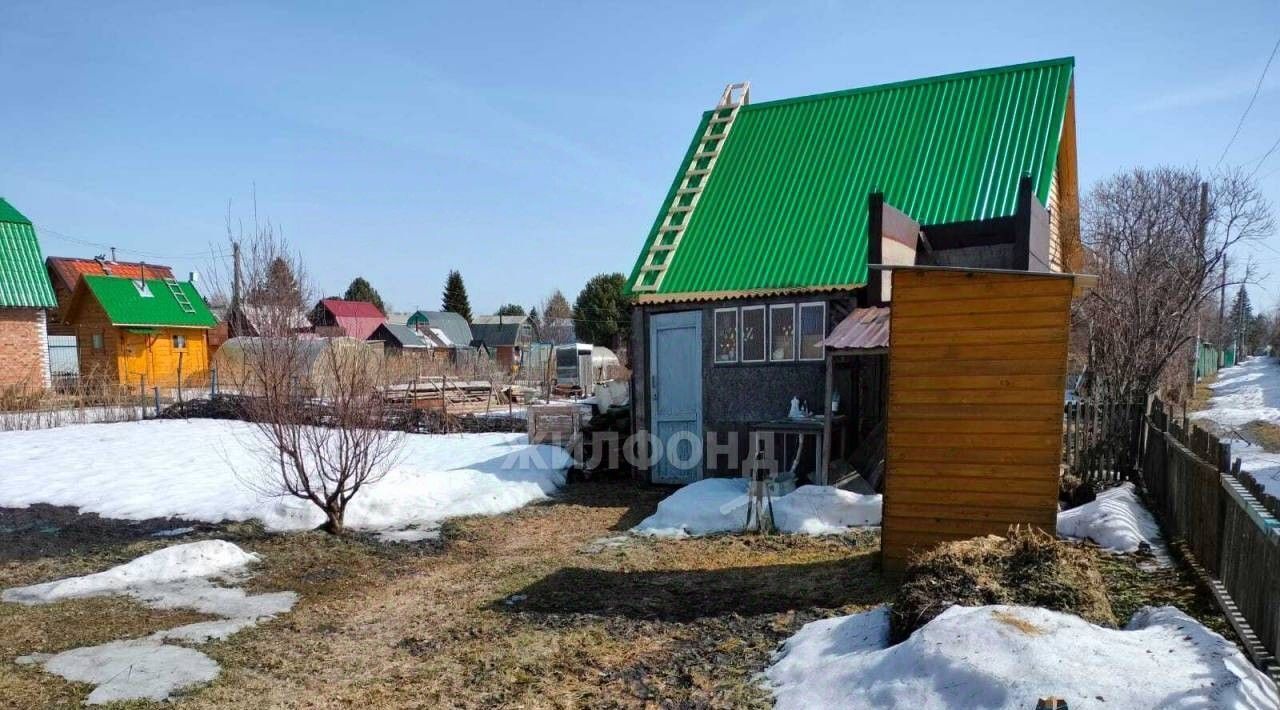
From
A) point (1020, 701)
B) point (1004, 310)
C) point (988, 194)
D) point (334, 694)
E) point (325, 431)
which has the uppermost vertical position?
point (988, 194)

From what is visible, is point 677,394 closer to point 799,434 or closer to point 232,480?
point 799,434

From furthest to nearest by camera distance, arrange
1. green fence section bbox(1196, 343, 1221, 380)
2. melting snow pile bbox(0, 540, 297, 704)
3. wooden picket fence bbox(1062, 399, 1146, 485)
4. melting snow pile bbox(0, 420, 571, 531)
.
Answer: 1. green fence section bbox(1196, 343, 1221, 380)
2. melting snow pile bbox(0, 420, 571, 531)
3. wooden picket fence bbox(1062, 399, 1146, 485)
4. melting snow pile bbox(0, 540, 297, 704)

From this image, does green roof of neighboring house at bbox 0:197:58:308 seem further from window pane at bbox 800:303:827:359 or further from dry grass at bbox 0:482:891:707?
window pane at bbox 800:303:827:359

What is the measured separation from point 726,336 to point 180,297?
32.2m

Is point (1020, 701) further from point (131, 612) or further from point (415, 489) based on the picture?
point (415, 489)

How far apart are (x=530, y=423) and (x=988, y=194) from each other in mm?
9079

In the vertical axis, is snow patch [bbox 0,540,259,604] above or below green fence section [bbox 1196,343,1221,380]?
below

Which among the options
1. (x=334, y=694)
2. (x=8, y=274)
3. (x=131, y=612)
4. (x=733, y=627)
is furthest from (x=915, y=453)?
(x=8, y=274)

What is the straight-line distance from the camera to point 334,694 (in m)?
4.53

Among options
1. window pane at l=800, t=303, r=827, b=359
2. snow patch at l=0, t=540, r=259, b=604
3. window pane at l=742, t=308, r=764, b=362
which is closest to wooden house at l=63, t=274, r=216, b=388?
snow patch at l=0, t=540, r=259, b=604

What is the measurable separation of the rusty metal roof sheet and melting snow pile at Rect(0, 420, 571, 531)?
5355mm

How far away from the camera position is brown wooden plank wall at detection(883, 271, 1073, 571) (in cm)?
553

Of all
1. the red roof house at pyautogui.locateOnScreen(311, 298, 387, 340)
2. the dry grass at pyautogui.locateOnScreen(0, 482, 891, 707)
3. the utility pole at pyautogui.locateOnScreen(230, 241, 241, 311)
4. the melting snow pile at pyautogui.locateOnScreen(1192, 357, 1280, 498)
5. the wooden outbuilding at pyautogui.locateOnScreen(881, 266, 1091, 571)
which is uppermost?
the red roof house at pyautogui.locateOnScreen(311, 298, 387, 340)

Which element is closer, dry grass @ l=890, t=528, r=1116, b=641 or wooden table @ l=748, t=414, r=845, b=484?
dry grass @ l=890, t=528, r=1116, b=641
